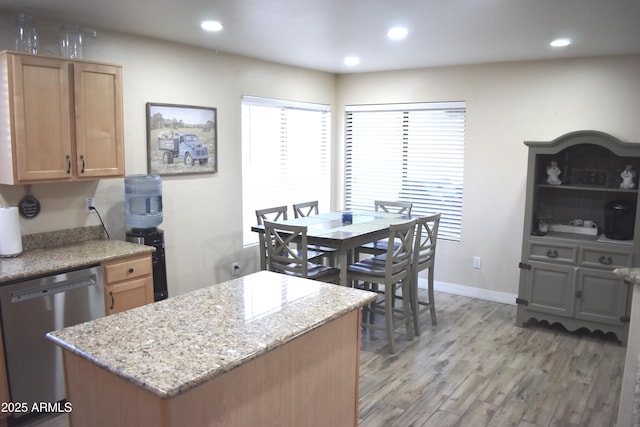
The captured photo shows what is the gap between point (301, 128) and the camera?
18.7ft

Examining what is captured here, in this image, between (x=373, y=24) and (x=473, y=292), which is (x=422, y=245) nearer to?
(x=473, y=292)

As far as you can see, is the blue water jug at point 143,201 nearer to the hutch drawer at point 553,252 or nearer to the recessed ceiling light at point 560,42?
the hutch drawer at point 553,252

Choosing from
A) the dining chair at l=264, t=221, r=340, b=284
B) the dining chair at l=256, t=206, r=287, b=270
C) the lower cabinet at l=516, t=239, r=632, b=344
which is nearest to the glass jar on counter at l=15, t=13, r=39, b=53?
the dining chair at l=264, t=221, r=340, b=284

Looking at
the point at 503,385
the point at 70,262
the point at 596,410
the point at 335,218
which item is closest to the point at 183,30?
the point at 70,262

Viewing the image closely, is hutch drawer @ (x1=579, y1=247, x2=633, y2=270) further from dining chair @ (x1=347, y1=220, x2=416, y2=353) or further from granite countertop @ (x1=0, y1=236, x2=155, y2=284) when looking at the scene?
granite countertop @ (x1=0, y1=236, x2=155, y2=284)

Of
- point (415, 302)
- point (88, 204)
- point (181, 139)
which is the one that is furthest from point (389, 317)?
point (88, 204)

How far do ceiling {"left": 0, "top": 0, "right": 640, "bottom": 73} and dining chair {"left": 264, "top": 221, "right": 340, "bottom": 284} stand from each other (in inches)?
59.0

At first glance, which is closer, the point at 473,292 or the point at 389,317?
the point at 389,317

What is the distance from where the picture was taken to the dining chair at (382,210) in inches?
191

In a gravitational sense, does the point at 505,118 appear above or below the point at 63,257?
above

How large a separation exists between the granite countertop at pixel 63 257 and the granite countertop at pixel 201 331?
1158 mm

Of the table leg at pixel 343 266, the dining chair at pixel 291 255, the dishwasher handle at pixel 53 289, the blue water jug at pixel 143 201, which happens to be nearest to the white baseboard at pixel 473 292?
the dining chair at pixel 291 255

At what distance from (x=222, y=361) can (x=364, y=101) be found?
15.8ft

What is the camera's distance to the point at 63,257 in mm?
3137
